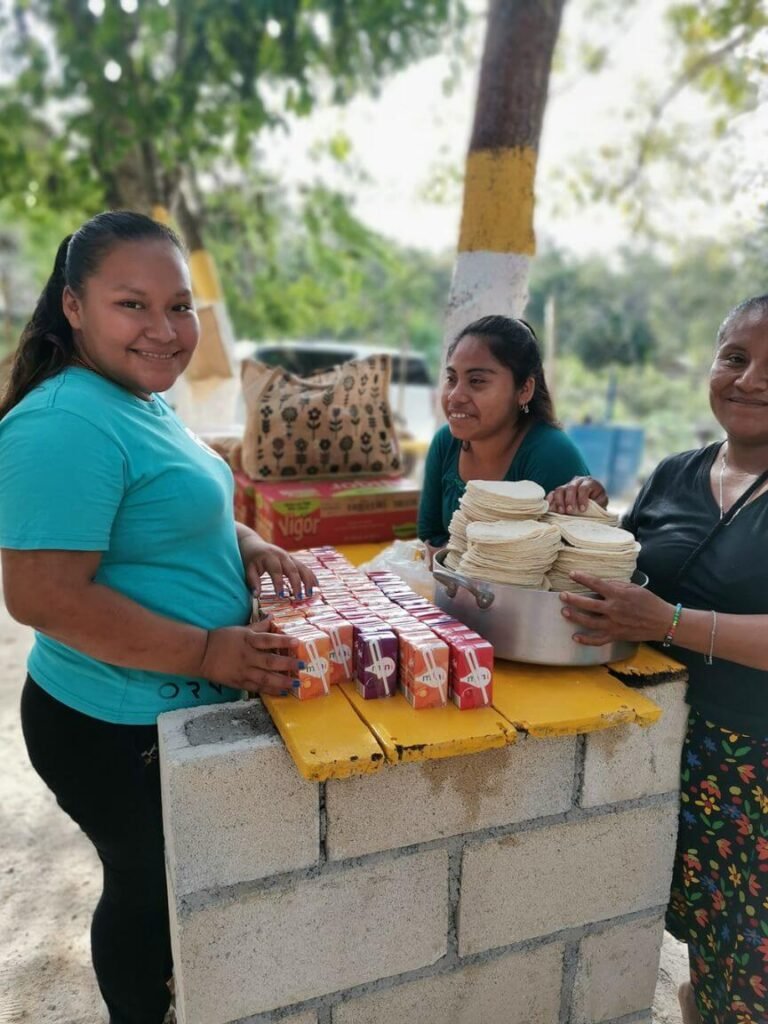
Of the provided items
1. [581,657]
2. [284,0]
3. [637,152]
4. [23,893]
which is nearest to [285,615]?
[581,657]

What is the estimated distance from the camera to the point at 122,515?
1.36 metres

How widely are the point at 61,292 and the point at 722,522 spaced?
1620 mm

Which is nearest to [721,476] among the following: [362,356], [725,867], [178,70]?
[725,867]

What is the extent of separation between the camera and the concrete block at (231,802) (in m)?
1.31

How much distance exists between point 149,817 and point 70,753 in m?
0.23

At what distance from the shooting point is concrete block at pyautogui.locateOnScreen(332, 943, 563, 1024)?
1.58 meters

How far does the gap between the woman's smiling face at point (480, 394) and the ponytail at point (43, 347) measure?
120 centimetres

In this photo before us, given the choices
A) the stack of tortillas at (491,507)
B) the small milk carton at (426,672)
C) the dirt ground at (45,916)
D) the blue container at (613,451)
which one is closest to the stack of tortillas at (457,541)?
the stack of tortillas at (491,507)

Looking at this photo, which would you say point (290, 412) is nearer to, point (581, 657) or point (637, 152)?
point (581, 657)

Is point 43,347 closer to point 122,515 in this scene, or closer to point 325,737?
point 122,515

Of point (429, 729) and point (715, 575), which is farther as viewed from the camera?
point (715, 575)

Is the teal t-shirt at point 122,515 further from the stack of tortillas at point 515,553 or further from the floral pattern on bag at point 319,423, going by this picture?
the floral pattern on bag at point 319,423

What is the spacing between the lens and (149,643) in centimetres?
134

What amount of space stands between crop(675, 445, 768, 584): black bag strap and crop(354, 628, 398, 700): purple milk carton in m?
0.78
